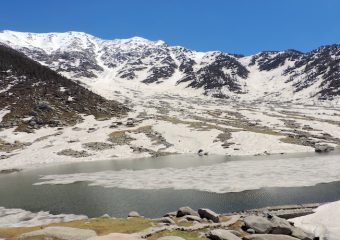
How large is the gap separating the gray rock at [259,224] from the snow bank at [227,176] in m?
27.6

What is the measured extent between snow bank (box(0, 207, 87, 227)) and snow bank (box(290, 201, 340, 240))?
28.7m

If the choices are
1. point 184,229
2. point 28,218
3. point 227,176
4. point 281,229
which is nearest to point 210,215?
point 184,229

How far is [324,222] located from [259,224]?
681 cm

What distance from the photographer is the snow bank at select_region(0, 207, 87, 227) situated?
2163 inches

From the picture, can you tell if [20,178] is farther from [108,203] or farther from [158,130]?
[158,130]

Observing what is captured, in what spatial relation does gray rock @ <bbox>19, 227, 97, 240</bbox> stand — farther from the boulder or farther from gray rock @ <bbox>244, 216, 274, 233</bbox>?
the boulder

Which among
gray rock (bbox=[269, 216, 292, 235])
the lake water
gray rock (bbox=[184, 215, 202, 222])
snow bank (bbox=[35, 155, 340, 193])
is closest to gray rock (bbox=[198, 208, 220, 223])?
gray rock (bbox=[184, 215, 202, 222])

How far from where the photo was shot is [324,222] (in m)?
42.1

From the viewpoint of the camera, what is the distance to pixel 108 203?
65.8m

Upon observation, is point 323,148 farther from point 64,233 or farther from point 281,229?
point 64,233

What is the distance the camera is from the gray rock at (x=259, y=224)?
1582 inches

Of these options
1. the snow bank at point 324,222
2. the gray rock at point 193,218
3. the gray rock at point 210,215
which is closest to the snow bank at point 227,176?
the gray rock at point 210,215

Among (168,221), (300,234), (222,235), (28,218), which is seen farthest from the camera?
(28,218)

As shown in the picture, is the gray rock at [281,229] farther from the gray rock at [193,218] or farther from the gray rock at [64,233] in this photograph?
the gray rock at [64,233]
